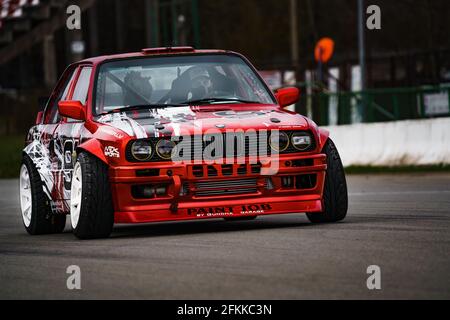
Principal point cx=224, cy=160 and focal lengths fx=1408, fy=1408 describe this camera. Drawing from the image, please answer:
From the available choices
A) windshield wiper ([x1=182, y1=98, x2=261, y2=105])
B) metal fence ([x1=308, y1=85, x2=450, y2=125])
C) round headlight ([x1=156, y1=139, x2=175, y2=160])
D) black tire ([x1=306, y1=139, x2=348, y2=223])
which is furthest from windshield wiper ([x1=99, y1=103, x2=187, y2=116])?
metal fence ([x1=308, y1=85, x2=450, y2=125])

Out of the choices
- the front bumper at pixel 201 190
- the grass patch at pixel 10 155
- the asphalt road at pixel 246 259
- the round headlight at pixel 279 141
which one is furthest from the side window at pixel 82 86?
the grass patch at pixel 10 155

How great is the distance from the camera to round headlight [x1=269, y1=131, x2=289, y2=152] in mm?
10734

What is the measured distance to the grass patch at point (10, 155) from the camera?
26811 mm

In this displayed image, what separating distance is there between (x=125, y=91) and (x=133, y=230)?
1.32 m

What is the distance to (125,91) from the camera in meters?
11.6

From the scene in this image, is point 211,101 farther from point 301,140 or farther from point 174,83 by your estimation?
point 301,140

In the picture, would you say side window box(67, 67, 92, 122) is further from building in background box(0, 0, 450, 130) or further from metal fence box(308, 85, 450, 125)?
building in background box(0, 0, 450, 130)

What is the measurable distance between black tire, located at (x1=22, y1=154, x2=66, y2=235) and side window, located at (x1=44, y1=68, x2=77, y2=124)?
1.79 ft

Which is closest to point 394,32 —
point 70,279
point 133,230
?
point 133,230

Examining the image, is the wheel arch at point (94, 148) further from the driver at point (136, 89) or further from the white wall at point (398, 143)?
the white wall at point (398, 143)

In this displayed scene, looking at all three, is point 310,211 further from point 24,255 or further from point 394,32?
point 394,32

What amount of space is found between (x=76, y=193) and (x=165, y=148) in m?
0.90

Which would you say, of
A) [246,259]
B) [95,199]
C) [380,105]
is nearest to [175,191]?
[95,199]

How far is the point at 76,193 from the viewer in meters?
11.0
